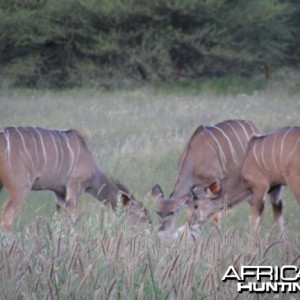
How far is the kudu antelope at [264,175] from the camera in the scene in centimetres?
777

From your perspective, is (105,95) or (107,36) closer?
(105,95)

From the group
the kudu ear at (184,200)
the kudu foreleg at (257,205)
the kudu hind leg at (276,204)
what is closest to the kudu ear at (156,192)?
the kudu ear at (184,200)

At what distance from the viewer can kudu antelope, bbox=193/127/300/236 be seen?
306 inches

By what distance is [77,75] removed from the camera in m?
23.8

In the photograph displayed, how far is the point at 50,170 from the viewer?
7934 millimetres

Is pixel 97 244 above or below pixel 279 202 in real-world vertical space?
above

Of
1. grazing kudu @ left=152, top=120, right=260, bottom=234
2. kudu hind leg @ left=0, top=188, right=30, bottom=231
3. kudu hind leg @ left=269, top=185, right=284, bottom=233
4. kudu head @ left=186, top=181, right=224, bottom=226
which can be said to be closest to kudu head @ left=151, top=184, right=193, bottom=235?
kudu head @ left=186, top=181, right=224, bottom=226

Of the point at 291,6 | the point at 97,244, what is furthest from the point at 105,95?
the point at 97,244

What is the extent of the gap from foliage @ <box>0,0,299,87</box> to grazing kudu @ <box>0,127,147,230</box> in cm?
1436

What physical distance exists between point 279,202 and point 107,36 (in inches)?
624

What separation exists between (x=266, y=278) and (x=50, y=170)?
4.26 meters

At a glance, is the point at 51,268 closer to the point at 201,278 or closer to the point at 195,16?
the point at 201,278

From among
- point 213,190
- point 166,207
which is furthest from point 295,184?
point 166,207

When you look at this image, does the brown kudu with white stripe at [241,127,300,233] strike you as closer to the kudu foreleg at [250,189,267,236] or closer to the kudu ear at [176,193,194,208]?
the kudu foreleg at [250,189,267,236]
